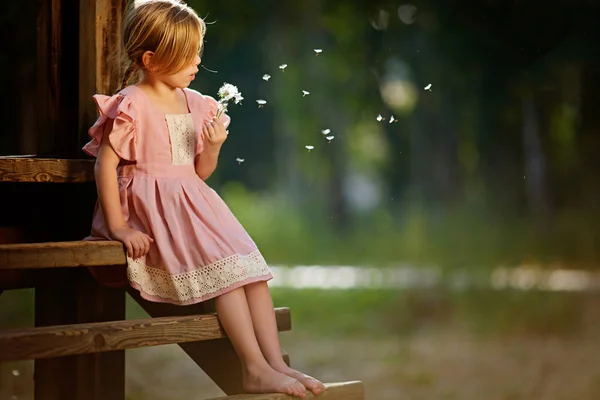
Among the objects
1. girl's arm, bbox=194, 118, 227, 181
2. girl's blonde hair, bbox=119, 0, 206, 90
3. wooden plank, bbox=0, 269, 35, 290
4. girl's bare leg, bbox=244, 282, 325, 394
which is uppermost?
girl's blonde hair, bbox=119, 0, 206, 90

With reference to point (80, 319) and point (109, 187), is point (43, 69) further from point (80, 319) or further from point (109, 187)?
point (80, 319)

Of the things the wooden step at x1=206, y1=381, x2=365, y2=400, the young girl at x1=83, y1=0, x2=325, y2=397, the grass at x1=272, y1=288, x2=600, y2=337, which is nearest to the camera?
the wooden step at x1=206, y1=381, x2=365, y2=400

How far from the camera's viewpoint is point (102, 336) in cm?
266

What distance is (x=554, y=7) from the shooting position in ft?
43.5

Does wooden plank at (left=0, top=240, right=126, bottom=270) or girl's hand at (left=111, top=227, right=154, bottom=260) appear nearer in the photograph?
wooden plank at (left=0, top=240, right=126, bottom=270)

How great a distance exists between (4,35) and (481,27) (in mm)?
7352

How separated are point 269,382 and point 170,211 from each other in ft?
2.20

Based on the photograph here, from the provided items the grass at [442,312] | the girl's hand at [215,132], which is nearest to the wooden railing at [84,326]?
the girl's hand at [215,132]

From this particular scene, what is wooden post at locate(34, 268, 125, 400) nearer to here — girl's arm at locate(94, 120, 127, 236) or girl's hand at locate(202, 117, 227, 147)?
girl's arm at locate(94, 120, 127, 236)

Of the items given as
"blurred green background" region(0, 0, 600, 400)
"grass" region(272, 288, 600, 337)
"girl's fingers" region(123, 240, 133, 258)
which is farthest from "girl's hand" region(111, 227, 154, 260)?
"grass" region(272, 288, 600, 337)

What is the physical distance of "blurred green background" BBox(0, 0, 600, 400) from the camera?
662 centimetres

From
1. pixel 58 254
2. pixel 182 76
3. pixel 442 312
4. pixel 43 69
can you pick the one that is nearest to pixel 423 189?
pixel 442 312

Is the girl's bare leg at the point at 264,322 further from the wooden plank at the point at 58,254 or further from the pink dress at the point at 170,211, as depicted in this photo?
the wooden plank at the point at 58,254

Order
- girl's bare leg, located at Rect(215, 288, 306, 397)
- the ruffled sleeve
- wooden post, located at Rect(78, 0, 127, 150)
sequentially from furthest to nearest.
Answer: wooden post, located at Rect(78, 0, 127, 150) → the ruffled sleeve → girl's bare leg, located at Rect(215, 288, 306, 397)
